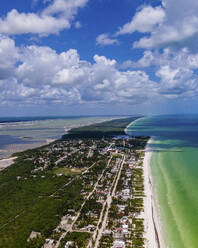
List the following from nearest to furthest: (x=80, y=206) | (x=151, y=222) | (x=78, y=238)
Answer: (x=78, y=238)
(x=151, y=222)
(x=80, y=206)

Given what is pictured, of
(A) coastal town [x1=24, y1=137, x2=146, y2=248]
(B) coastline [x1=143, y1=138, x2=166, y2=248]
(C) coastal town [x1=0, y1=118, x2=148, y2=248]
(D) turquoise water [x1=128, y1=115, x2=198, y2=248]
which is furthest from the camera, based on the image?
(D) turquoise water [x1=128, y1=115, x2=198, y2=248]

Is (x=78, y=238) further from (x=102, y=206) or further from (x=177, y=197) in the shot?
(x=177, y=197)

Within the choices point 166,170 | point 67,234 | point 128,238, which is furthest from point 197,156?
point 67,234

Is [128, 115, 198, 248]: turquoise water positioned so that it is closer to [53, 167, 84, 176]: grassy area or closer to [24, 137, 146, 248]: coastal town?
[24, 137, 146, 248]: coastal town

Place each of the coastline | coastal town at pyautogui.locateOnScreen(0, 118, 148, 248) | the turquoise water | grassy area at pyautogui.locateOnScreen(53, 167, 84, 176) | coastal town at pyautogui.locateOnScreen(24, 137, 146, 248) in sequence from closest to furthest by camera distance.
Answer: the coastline
coastal town at pyautogui.locateOnScreen(24, 137, 146, 248)
coastal town at pyautogui.locateOnScreen(0, 118, 148, 248)
the turquoise water
grassy area at pyautogui.locateOnScreen(53, 167, 84, 176)

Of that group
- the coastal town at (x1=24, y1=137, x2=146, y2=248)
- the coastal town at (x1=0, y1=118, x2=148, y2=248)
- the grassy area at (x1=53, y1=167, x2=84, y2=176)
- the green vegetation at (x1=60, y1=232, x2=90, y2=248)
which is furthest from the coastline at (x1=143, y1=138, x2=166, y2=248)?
the grassy area at (x1=53, y1=167, x2=84, y2=176)

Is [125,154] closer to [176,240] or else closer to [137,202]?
[137,202]

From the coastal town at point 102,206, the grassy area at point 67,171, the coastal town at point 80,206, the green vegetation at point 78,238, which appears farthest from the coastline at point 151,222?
the grassy area at point 67,171

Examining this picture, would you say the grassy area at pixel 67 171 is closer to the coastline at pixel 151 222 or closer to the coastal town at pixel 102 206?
the coastal town at pixel 102 206

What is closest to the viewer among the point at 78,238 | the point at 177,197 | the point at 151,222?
the point at 78,238

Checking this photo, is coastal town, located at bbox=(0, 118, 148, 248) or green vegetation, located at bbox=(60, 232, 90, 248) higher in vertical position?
coastal town, located at bbox=(0, 118, 148, 248)

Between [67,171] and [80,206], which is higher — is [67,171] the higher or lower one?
the higher one

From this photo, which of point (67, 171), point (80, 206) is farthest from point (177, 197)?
point (67, 171)
